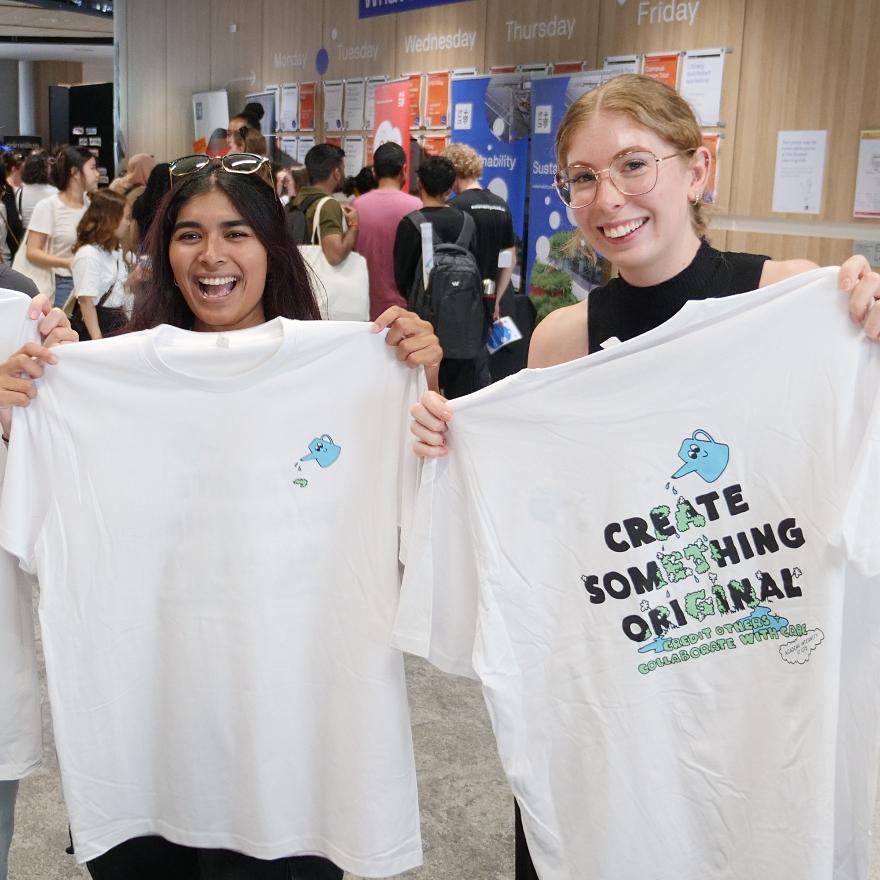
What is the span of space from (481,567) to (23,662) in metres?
0.88

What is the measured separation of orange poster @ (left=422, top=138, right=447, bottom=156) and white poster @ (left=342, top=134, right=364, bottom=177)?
104 cm

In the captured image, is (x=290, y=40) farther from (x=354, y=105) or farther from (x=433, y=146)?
(x=433, y=146)

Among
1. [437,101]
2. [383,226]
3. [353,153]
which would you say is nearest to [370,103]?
[353,153]

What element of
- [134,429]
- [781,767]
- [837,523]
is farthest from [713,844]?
[134,429]

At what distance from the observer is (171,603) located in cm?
189

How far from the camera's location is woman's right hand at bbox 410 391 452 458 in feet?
5.79

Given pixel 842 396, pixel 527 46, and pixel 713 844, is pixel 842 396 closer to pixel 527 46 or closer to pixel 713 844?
pixel 713 844

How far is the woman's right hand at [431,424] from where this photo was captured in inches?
69.5

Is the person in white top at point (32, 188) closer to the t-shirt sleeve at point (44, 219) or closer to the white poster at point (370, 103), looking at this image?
the t-shirt sleeve at point (44, 219)

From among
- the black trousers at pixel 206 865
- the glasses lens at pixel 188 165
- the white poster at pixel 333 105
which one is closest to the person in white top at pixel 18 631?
the black trousers at pixel 206 865

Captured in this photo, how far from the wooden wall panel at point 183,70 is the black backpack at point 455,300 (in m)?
6.93

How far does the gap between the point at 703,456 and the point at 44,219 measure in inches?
202

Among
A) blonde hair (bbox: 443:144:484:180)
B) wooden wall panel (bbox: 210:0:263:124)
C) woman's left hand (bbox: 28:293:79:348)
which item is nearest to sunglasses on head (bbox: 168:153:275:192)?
woman's left hand (bbox: 28:293:79:348)

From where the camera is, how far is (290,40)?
31.9 feet
